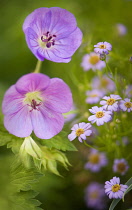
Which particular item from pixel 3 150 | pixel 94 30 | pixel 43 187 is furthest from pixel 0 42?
pixel 43 187

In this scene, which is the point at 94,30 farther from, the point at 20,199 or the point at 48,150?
the point at 20,199

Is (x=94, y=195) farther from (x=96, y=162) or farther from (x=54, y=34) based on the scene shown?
(x=54, y=34)

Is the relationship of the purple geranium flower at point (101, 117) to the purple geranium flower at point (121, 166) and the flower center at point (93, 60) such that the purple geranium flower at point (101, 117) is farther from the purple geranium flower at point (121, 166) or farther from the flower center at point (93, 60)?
the flower center at point (93, 60)

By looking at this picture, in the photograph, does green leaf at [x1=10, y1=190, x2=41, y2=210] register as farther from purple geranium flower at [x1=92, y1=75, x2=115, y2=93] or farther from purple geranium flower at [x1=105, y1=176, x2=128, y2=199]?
purple geranium flower at [x1=92, y1=75, x2=115, y2=93]

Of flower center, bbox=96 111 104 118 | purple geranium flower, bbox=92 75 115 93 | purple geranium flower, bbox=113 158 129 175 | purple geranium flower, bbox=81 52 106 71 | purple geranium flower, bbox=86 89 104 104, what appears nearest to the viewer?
flower center, bbox=96 111 104 118

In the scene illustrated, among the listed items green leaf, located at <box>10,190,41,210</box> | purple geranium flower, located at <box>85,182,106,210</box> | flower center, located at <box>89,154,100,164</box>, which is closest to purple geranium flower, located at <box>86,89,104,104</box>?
flower center, located at <box>89,154,100,164</box>
